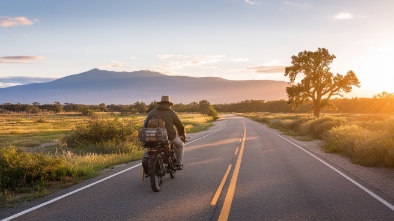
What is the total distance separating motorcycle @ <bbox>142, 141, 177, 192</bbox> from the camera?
27.7 feet

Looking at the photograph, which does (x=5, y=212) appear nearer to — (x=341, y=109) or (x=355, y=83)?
(x=355, y=83)

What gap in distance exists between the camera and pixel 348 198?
7.98 m

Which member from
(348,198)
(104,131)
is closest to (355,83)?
(104,131)

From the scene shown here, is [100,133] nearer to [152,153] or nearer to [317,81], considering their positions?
[152,153]

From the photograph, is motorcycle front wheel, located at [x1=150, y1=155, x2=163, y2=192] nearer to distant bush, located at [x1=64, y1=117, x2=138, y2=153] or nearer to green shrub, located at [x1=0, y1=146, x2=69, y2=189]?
green shrub, located at [x1=0, y1=146, x2=69, y2=189]

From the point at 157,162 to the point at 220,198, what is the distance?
195cm

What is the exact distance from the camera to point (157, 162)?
8.84 metres

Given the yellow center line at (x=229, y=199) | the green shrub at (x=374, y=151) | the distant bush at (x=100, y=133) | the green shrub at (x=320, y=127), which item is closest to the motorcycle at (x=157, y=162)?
the yellow center line at (x=229, y=199)

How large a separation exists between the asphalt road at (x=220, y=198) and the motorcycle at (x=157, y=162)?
0.31 m

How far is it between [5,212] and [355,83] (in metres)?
51.0

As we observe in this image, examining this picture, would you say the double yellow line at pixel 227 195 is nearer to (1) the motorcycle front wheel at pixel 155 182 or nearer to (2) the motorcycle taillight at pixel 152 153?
(1) the motorcycle front wheel at pixel 155 182

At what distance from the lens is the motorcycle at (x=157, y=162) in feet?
27.7

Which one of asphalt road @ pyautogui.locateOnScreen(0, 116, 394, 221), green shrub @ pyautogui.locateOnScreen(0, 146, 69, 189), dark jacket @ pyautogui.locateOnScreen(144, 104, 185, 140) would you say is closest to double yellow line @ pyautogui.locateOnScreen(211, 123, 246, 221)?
asphalt road @ pyautogui.locateOnScreen(0, 116, 394, 221)

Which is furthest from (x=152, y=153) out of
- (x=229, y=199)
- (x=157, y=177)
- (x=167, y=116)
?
(x=229, y=199)
